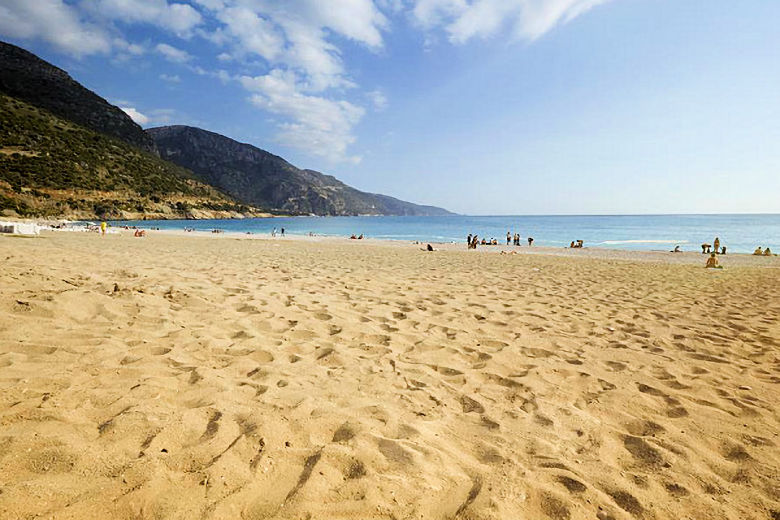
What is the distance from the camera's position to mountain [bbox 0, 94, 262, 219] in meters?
54.5

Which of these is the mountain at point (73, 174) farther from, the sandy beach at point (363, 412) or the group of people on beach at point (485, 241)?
the sandy beach at point (363, 412)

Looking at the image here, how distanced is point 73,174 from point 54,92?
152ft

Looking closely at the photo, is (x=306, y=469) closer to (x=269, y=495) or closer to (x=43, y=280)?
(x=269, y=495)

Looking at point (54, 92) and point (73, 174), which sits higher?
point (54, 92)

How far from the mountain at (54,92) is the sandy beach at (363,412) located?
11169cm

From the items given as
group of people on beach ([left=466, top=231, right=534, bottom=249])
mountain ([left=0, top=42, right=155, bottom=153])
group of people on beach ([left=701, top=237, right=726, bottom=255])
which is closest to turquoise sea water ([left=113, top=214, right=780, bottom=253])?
group of people on beach ([left=701, top=237, right=726, bottom=255])

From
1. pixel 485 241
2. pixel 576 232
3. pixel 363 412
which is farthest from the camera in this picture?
pixel 576 232

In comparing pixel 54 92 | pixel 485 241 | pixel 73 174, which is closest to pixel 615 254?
pixel 485 241

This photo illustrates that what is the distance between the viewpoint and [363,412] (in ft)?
9.11

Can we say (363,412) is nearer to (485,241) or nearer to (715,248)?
(715,248)

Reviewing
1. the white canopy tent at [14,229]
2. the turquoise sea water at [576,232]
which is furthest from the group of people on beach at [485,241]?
the white canopy tent at [14,229]

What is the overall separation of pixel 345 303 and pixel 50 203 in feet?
245

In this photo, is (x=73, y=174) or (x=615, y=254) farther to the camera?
(x=73, y=174)

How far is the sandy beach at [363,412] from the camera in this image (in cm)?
187
